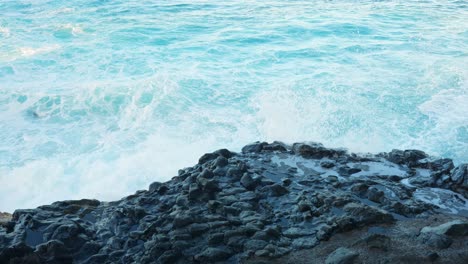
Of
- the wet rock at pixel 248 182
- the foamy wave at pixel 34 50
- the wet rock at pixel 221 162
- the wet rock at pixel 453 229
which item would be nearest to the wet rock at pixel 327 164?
the wet rock at pixel 248 182

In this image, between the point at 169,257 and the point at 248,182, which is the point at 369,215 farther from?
the point at 169,257

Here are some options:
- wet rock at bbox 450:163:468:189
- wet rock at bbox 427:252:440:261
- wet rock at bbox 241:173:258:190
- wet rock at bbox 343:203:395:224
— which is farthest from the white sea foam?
wet rock at bbox 241:173:258:190

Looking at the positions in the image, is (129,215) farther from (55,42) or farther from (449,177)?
(55,42)

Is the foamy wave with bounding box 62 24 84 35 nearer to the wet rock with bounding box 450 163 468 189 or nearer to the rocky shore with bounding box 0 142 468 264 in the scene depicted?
the rocky shore with bounding box 0 142 468 264

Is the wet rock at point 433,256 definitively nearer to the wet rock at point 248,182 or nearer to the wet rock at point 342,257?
the wet rock at point 342,257

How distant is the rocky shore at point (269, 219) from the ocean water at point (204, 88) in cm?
190

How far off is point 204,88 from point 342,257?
792 centimetres

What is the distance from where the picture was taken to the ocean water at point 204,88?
28.1 ft

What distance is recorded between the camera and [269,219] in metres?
5.34

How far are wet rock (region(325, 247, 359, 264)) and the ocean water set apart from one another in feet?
13.2

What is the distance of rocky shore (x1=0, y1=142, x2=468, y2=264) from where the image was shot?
15.4 ft

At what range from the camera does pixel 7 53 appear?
1464cm

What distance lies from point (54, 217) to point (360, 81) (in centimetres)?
829

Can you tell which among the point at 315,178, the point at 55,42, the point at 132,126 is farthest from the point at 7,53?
the point at 315,178
